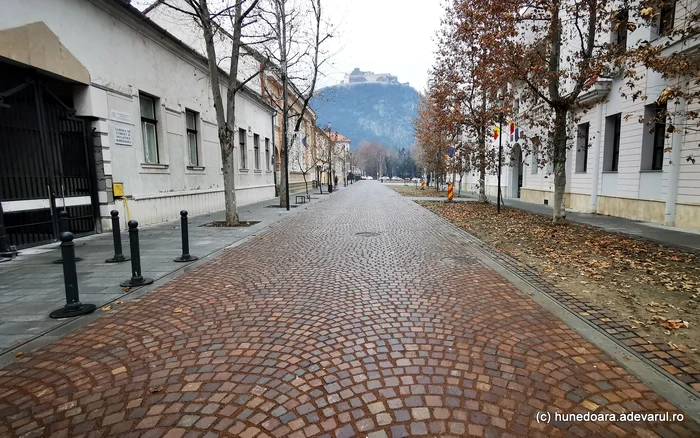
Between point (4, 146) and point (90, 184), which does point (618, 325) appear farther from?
point (90, 184)

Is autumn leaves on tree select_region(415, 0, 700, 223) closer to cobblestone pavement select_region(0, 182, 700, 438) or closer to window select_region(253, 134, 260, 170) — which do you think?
Result: cobblestone pavement select_region(0, 182, 700, 438)

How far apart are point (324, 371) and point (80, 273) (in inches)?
231

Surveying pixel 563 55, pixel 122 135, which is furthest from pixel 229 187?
pixel 563 55

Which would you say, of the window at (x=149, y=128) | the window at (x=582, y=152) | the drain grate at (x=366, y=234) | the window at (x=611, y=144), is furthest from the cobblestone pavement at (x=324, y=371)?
the window at (x=582, y=152)

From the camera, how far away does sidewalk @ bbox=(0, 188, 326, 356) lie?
4449 mm

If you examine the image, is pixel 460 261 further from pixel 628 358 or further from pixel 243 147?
pixel 243 147

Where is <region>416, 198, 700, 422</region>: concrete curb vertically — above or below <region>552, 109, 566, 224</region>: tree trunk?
below

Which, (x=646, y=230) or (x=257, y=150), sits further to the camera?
(x=257, y=150)

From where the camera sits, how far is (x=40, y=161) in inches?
351

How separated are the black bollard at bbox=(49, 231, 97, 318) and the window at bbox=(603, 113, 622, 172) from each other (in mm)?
18289

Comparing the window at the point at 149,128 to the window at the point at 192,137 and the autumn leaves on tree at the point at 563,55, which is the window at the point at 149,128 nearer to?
the window at the point at 192,137

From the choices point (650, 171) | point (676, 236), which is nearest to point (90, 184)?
point (676, 236)

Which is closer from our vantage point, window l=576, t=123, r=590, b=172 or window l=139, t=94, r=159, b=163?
window l=139, t=94, r=159, b=163

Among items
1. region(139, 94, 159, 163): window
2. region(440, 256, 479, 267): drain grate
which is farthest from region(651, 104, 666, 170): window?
region(139, 94, 159, 163): window
